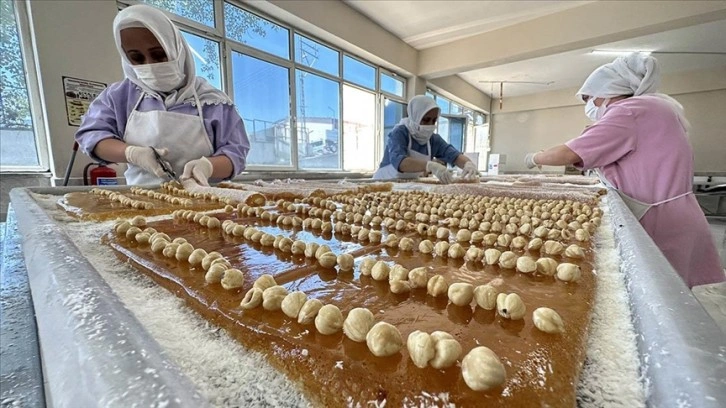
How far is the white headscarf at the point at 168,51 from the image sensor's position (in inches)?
56.2

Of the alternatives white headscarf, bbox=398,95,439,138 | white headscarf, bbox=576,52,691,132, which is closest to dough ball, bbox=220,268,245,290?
white headscarf, bbox=576,52,691,132

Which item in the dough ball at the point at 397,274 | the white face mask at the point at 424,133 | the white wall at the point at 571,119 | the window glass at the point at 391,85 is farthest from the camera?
the white wall at the point at 571,119

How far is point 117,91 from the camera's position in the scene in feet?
5.44

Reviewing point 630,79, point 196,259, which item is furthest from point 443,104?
point 196,259

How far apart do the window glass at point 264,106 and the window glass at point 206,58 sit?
21 cm

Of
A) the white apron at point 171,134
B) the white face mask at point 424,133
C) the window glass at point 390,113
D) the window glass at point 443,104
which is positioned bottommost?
the white apron at point 171,134

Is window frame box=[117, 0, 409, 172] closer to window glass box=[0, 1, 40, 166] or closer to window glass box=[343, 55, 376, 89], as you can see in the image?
window glass box=[343, 55, 376, 89]

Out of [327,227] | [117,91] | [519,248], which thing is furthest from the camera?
[117,91]

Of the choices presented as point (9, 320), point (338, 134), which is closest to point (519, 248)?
point (9, 320)

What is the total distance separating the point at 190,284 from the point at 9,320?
22 cm

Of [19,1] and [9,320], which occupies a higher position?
[19,1]

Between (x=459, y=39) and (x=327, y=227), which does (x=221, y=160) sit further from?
(x=459, y=39)

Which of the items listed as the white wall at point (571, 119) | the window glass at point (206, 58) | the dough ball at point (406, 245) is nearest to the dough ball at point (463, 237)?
the dough ball at point (406, 245)

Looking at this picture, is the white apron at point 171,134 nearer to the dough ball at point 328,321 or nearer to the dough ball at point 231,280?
the dough ball at point 231,280
